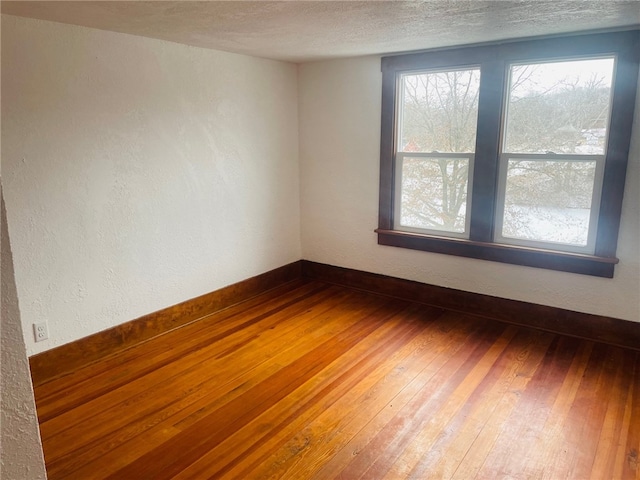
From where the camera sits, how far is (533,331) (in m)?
3.63

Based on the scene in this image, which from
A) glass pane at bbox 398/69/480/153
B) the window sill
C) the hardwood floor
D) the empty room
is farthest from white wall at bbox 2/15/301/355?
the window sill

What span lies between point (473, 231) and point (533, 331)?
91cm

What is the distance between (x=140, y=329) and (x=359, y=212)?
220cm

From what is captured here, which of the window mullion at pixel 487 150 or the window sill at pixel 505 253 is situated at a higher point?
the window mullion at pixel 487 150

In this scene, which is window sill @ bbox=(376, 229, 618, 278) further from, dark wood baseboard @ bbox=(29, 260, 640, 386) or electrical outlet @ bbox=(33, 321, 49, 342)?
electrical outlet @ bbox=(33, 321, 49, 342)

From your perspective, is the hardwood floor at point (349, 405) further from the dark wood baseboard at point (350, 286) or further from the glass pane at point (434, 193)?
the glass pane at point (434, 193)

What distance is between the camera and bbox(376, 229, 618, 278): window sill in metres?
3.35

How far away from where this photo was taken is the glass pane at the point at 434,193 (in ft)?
12.8

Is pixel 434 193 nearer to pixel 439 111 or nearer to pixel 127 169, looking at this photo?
pixel 439 111

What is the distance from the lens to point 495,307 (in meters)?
3.86

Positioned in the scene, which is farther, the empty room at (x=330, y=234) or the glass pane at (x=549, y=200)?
the glass pane at (x=549, y=200)

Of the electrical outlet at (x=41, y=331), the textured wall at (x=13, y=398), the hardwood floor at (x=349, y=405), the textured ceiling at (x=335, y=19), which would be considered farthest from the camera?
the electrical outlet at (x=41, y=331)

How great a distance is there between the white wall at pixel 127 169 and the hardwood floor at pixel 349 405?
0.53 metres

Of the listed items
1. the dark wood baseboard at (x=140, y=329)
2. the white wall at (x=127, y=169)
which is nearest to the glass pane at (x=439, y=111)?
the white wall at (x=127, y=169)
